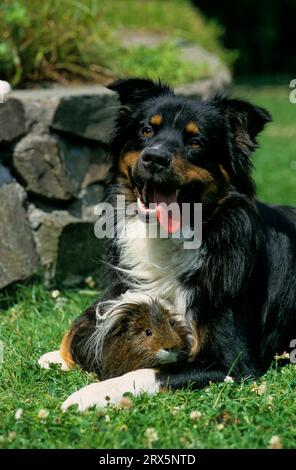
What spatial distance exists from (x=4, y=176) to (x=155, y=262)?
5.84 feet

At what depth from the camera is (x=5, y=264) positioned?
5594 millimetres

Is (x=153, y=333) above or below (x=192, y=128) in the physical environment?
below

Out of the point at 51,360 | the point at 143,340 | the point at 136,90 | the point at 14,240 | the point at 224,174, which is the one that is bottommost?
the point at 51,360

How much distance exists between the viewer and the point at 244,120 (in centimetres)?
450

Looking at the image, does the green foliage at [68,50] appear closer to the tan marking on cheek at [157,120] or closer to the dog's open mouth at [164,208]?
the tan marking on cheek at [157,120]

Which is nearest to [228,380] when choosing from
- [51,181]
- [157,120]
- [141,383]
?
[141,383]

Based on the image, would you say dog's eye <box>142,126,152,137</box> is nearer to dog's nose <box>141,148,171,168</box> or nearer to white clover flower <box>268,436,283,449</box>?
dog's nose <box>141,148,171,168</box>


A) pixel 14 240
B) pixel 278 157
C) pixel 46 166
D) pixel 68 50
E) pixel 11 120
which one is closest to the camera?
pixel 14 240

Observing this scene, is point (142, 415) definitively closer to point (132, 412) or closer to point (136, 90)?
point (132, 412)

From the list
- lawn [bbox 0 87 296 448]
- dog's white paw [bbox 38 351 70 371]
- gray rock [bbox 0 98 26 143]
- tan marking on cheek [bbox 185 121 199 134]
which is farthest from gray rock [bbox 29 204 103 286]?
tan marking on cheek [bbox 185 121 199 134]

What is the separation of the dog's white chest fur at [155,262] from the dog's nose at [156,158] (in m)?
0.43

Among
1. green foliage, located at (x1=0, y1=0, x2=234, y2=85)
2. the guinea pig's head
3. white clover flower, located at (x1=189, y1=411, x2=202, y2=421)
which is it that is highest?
green foliage, located at (x1=0, y1=0, x2=234, y2=85)

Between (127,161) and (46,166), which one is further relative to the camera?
(46,166)

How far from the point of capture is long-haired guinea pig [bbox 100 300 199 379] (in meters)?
4.29
